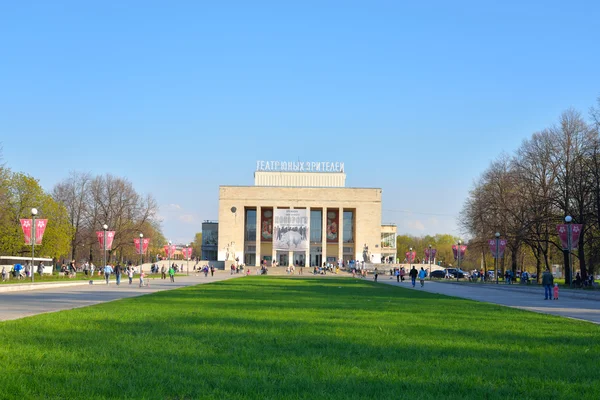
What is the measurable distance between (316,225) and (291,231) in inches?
672

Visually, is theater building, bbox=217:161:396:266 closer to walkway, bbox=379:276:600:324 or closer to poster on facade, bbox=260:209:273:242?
poster on facade, bbox=260:209:273:242

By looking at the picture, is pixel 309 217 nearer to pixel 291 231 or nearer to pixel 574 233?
pixel 291 231

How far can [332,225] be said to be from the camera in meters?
131

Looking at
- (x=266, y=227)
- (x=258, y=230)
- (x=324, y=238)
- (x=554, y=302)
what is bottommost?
(x=554, y=302)

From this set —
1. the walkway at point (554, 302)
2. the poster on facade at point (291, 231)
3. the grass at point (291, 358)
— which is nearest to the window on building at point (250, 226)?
the poster on facade at point (291, 231)

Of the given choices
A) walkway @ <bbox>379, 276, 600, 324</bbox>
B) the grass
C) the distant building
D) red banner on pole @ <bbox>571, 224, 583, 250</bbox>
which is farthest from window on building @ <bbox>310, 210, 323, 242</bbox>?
the grass

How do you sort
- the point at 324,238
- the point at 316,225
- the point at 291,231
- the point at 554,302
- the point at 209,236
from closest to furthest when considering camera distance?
the point at 554,302
the point at 291,231
the point at 324,238
the point at 316,225
the point at 209,236

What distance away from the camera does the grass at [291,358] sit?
823 centimetres

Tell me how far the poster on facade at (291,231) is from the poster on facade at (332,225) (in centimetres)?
1596

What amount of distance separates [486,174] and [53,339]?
65.7 meters

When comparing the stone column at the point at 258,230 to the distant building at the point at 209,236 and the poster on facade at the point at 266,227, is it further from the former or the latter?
the distant building at the point at 209,236

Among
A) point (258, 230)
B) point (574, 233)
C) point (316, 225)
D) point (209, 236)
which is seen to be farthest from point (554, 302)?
point (209, 236)

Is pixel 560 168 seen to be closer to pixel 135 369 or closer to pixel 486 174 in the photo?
pixel 486 174

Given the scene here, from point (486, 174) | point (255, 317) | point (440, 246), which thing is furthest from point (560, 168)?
point (440, 246)
